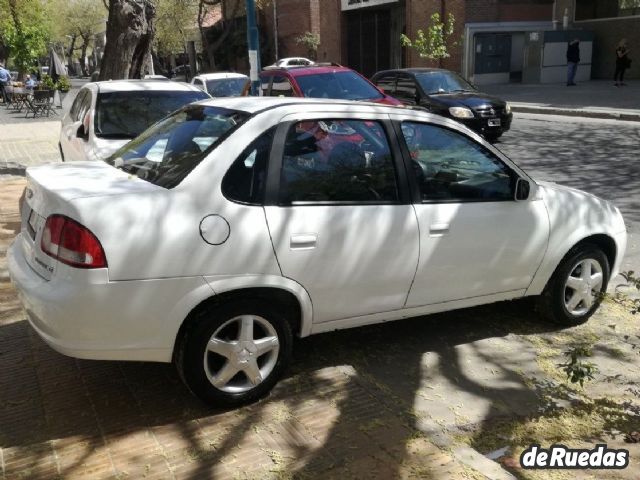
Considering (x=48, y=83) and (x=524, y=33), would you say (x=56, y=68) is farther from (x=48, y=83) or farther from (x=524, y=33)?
(x=524, y=33)

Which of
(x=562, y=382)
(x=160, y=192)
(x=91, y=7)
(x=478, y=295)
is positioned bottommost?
(x=562, y=382)

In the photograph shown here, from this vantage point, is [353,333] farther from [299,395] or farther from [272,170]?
[272,170]

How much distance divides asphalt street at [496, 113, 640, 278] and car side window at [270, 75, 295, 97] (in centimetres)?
428

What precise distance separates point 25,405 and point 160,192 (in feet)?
4.75

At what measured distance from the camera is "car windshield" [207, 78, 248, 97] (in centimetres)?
1592

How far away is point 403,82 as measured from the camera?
48.1 ft

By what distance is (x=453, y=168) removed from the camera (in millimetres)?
4234

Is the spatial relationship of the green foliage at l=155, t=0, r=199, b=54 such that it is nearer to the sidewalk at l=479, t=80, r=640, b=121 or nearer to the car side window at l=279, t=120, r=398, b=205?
the sidewalk at l=479, t=80, r=640, b=121

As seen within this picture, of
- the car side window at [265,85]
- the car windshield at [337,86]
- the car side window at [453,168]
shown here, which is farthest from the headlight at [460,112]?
the car side window at [453,168]

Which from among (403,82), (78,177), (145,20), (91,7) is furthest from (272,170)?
(91,7)

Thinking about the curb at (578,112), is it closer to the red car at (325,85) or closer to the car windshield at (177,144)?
the red car at (325,85)

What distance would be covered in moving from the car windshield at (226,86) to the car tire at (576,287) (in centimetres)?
1232

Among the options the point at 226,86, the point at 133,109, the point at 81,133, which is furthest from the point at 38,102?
the point at 81,133

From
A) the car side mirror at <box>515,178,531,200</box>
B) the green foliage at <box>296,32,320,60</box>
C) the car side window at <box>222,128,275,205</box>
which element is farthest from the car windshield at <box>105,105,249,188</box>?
the green foliage at <box>296,32,320,60</box>
